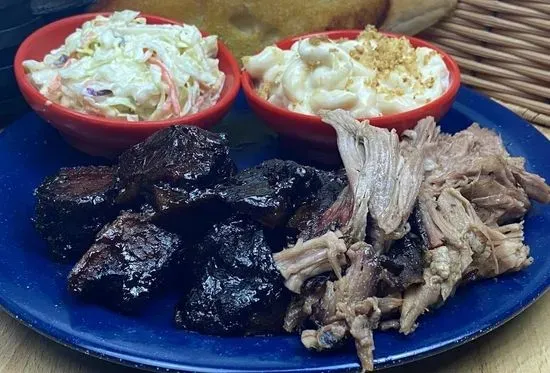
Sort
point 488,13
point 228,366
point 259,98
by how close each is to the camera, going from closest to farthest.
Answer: point 228,366 → point 259,98 → point 488,13

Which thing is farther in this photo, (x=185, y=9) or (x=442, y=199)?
(x=185, y=9)

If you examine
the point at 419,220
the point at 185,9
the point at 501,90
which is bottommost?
the point at 501,90

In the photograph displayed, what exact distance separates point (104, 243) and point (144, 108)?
47 centimetres

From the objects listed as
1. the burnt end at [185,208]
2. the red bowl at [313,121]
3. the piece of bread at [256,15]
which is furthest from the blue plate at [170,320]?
the piece of bread at [256,15]

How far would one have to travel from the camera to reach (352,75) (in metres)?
1.78

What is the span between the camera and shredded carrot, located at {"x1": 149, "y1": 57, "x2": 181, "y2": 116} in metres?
1.75

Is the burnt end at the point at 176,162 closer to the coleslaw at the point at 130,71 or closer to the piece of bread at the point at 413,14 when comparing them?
the coleslaw at the point at 130,71

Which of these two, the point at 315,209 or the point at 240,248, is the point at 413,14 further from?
the point at 240,248

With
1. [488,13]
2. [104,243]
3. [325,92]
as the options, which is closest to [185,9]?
[325,92]

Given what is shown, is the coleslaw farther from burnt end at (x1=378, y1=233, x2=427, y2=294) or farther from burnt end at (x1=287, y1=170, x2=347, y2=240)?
burnt end at (x1=378, y1=233, x2=427, y2=294)

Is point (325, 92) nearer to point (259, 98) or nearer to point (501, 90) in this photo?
point (259, 98)

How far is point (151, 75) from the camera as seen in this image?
5.83 feet

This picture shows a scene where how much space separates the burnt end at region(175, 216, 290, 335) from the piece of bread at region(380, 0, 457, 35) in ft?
3.55

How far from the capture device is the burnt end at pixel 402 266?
4.21ft
